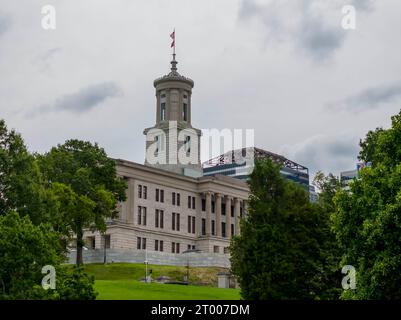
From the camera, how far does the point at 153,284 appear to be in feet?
245

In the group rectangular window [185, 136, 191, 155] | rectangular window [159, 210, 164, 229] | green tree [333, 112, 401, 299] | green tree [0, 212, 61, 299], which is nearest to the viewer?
green tree [333, 112, 401, 299]

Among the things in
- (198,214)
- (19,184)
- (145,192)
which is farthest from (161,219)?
(19,184)

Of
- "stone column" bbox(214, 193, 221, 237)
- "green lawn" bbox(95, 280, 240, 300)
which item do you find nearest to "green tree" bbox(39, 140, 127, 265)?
"green lawn" bbox(95, 280, 240, 300)

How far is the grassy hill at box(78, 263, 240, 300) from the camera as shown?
63406 mm

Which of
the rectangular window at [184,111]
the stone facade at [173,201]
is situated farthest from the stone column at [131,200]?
the rectangular window at [184,111]

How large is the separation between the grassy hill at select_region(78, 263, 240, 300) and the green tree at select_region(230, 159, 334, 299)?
10.6m

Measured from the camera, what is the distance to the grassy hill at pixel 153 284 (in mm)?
63406

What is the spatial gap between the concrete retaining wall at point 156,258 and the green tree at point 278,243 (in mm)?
51099

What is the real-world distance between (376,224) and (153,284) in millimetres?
42248

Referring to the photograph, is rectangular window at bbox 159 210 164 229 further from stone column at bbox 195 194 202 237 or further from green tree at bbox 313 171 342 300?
green tree at bbox 313 171 342 300

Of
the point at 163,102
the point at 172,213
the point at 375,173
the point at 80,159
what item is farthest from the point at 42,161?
the point at 163,102

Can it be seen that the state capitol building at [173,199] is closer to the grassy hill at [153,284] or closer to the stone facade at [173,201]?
the stone facade at [173,201]

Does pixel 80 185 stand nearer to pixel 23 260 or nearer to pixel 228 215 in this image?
pixel 23 260

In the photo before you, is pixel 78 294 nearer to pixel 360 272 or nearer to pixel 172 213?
pixel 360 272
